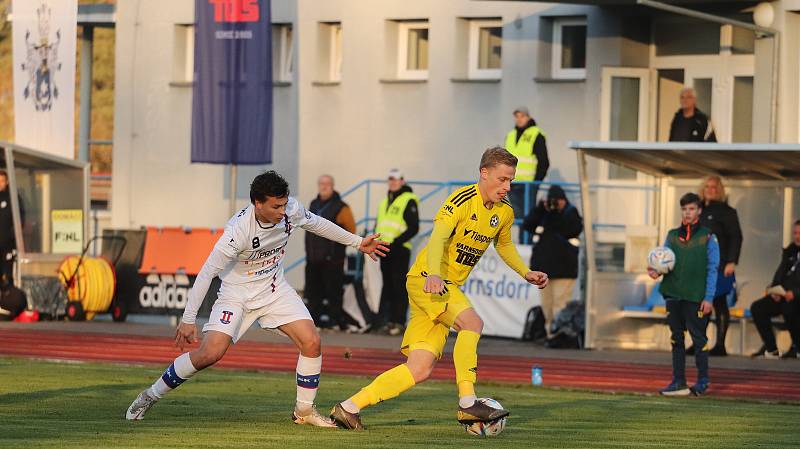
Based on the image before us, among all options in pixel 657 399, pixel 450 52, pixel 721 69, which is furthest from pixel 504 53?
pixel 657 399

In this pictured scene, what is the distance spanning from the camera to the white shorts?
440 inches

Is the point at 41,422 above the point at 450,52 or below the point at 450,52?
below

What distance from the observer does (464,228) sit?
10.8m

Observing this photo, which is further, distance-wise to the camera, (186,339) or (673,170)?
(673,170)

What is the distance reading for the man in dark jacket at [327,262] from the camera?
2212 cm

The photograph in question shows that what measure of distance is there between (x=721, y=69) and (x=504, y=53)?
3703 mm

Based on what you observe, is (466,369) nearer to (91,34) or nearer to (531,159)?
(531,159)

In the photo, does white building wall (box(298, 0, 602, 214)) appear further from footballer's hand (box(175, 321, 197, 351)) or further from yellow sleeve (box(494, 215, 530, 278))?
footballer's hand (box(175, 321, 197, 351))

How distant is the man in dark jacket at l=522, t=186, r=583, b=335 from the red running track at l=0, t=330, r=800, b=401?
1902mm

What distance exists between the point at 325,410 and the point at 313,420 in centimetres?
154

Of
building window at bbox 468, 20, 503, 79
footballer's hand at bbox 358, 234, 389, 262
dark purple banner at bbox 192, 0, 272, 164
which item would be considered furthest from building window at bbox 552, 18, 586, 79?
footballer's hand at bbox 358, 234, 389, 262

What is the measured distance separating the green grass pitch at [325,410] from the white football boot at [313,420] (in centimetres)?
16

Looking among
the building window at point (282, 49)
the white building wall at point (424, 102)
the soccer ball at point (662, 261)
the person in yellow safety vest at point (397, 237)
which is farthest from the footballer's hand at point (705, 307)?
the building window at point (282, 49)

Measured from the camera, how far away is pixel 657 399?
14828 mm
